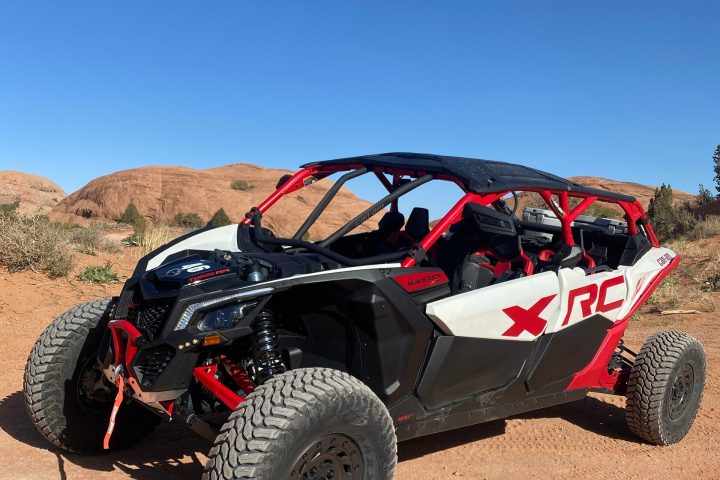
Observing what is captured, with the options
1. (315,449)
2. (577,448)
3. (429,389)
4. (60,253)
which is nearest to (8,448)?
(315,449)

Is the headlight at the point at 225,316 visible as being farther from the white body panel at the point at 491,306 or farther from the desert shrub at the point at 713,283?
the desert shrub at the point at 713,283

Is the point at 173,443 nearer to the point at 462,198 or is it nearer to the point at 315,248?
the point at 315,248

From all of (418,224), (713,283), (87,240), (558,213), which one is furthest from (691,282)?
(87,240)

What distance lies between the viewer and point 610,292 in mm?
4949

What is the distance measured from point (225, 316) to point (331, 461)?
2.75 ft

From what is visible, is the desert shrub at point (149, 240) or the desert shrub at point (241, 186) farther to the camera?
the desert shrub at point (241, 186)

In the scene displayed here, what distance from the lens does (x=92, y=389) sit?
165 inches

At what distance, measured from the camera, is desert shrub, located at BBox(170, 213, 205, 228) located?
33.3 meters

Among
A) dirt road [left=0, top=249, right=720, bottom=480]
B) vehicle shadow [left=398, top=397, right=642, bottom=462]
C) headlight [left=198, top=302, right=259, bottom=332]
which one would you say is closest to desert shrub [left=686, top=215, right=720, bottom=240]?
dirt road [left=0, top=249, right=720, bottom=480]

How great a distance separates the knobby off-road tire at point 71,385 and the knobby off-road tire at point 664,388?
3672 millimetres

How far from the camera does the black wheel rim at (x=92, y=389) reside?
415 cm

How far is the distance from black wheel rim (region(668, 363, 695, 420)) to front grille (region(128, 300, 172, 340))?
13.1ft

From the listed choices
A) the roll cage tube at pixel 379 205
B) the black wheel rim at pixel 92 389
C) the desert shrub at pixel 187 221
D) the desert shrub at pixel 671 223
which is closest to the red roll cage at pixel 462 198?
the roll cage tube at pixel 379 205

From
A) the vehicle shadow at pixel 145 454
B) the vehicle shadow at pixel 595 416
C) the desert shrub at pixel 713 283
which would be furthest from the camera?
the desert shrub at pixel 713 283
